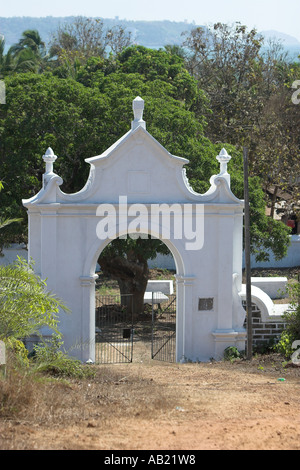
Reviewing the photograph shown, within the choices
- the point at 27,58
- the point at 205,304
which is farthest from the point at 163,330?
the point at 27,58

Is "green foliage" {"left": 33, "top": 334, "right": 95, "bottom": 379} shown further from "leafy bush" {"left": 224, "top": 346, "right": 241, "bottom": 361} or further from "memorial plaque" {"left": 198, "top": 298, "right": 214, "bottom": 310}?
"leafy bush" {"left": 224, "top": 346, "right": 241, "bottom": 361}

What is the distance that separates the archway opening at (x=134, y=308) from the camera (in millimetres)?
20328

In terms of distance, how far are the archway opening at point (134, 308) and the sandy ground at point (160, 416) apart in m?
5.85

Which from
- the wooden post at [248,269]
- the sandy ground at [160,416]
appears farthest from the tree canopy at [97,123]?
the sandy ground at [160,416]

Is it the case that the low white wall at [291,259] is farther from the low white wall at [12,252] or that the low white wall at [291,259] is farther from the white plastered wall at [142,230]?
the white plastered wall at [142,230]

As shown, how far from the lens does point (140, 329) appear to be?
79.8 feet

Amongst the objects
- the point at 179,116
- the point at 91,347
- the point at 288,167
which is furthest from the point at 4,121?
the point at 288,167

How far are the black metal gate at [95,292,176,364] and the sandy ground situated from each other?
22.3ft

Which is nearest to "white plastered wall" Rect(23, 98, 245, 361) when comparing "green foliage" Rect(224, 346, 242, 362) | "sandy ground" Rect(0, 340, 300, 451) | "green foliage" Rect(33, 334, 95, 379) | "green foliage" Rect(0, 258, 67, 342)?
"green foliage" Rect(224, 346, 242, 362)

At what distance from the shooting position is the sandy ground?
8750mm

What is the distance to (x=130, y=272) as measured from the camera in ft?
80.6

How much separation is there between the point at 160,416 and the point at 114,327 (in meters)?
14.6
